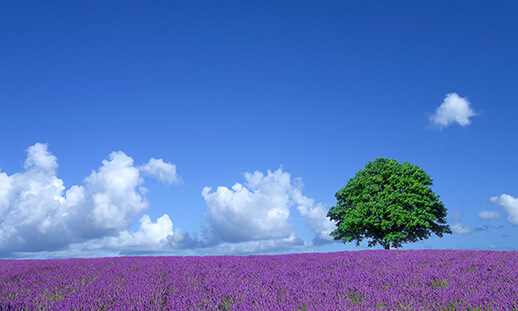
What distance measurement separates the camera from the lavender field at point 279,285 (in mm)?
4582

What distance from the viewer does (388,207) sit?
62.0ft

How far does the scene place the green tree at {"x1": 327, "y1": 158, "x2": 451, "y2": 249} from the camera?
18922 millimetres

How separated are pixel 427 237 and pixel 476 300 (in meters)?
17.2

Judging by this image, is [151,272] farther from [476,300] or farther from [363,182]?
[363,182]

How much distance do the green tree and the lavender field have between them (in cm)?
1005

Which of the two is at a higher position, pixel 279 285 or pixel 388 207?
pixel 388 207

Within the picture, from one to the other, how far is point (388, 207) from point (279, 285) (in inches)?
572

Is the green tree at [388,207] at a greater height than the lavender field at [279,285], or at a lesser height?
greater

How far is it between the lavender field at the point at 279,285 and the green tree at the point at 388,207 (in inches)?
396

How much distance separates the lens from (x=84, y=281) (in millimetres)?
7035

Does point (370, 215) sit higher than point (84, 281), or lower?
higher

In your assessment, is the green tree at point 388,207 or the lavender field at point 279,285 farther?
the green tree at point 388,207

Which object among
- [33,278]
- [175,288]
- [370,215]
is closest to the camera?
[175,288]

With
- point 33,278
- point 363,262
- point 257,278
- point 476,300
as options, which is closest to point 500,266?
point 363,262
